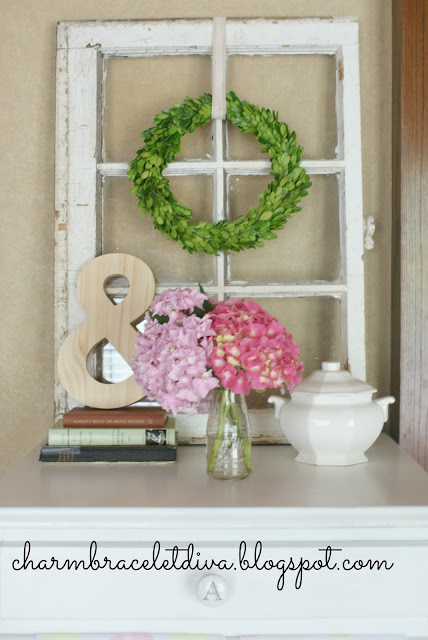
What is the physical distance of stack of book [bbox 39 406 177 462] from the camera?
55.0 inches

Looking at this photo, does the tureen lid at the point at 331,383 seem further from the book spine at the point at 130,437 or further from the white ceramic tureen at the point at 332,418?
the book spine at the point at 130,437

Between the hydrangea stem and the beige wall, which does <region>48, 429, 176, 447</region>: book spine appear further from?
the beige wall

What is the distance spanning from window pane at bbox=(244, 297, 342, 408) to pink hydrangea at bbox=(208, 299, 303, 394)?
1.26ft

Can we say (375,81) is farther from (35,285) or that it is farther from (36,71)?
(35,285)

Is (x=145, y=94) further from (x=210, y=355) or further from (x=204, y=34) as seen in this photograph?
(x=210, y=355)

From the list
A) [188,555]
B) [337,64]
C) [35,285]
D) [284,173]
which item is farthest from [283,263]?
[188,555]

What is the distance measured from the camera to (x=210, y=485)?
1266mm

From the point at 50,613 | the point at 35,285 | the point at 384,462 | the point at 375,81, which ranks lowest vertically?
the point at 50,613

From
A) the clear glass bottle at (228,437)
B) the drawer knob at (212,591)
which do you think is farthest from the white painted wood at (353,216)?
the drawer knob at (212,591)

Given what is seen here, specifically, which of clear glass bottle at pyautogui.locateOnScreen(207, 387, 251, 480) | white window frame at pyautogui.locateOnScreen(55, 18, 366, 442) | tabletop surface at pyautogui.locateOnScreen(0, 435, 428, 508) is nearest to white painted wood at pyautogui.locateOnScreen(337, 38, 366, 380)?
white window frame at pyautogui.locateOnScreen(55, 18, 366, 442)

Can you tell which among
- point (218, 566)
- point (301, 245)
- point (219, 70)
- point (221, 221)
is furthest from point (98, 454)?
point (219, 70)

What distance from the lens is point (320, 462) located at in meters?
1.39

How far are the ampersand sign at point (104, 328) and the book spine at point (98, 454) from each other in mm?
192

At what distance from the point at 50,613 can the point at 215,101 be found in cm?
119
